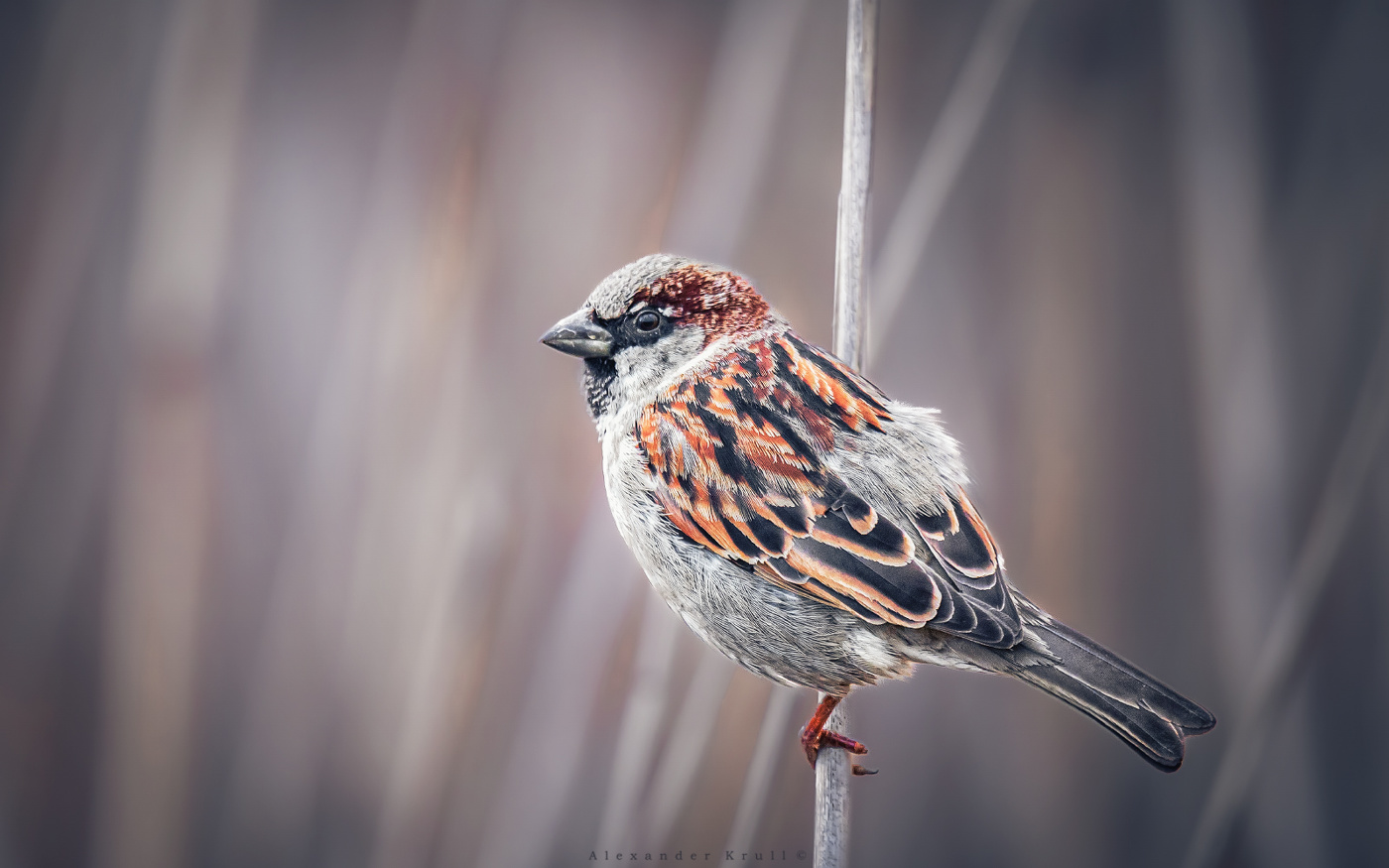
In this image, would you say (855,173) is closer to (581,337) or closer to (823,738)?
(581,337)

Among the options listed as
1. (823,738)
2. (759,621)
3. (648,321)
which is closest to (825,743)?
(823,738)

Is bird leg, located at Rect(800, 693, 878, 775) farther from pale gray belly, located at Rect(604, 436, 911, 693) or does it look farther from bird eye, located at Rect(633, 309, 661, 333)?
bird eye, located at Rect(633, 309, 661, 333)

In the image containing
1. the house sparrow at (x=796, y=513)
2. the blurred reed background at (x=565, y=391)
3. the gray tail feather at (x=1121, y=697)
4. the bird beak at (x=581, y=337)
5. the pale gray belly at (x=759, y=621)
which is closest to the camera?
the gray tail feather at (x=1121, y=697)

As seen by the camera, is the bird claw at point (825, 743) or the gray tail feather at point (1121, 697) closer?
the gray tail feather at point (1121, 697)

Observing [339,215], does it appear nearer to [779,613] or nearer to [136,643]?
[136,643]

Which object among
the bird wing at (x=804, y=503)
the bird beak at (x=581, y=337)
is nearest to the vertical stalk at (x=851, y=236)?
the bird wing at (x=804, y=503)

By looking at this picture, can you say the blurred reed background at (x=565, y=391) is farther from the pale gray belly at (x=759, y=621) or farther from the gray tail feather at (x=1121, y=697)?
the gray tail feather at (x=1121, y=697)

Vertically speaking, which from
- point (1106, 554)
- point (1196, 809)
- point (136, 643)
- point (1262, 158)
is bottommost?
point (136, 643)

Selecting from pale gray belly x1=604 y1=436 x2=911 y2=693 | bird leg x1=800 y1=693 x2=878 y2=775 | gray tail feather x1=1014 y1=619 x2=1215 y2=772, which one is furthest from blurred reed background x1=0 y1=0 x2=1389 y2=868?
gray tail feather x1=1014 y1=619 x2=1215 y2=772

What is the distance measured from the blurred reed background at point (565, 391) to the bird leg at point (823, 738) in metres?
0.40

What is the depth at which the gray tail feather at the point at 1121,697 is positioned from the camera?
112 centimetres

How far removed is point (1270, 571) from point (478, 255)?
7.04ft

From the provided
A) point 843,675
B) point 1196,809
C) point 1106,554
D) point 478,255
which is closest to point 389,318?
point 478,255

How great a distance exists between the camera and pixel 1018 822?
202 cm
